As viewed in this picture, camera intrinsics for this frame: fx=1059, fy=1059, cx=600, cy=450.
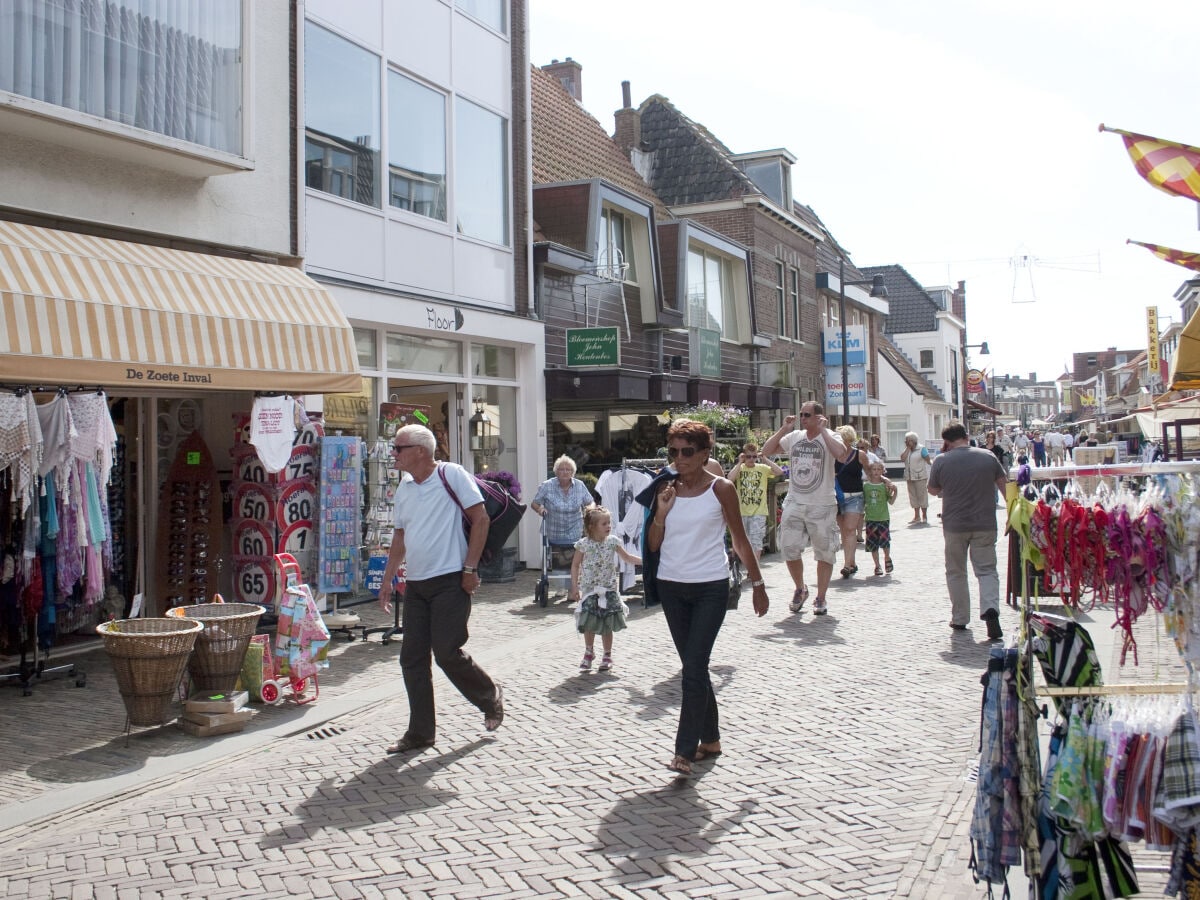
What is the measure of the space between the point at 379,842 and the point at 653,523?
2065 mm

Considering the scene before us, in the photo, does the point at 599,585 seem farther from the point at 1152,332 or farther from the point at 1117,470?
the point at 1152,332

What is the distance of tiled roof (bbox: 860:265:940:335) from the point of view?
58750mm

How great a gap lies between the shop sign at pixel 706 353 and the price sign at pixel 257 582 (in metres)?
11.9

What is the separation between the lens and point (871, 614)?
10219mm

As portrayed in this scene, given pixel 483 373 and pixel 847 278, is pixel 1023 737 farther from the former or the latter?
pixel 847 278

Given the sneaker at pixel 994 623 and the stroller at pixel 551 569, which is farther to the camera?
the stroller at pixel 551 569

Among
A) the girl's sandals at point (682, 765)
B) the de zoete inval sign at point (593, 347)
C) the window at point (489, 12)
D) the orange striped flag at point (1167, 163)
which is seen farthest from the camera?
the de zoete inval sign at point (593, 347)

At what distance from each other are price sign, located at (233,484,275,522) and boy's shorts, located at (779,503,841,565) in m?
4.73

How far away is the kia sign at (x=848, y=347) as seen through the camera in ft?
102

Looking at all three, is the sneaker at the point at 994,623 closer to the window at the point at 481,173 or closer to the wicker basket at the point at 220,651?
the wicker basket at the point at 220,651

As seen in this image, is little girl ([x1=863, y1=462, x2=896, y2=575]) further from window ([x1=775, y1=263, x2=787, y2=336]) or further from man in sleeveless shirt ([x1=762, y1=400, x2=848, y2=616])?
window ([x1=775, y1=263, x2=787, y2=336])

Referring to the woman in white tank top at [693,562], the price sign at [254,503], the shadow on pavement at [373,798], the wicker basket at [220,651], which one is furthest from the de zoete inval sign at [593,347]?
the shadow on pavement at [373,798]

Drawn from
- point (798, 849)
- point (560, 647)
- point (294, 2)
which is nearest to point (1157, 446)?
point (560, 647)

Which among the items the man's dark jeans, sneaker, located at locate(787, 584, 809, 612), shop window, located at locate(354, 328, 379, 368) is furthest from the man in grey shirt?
shop window, located at locate(354, 328, 379, 368)
